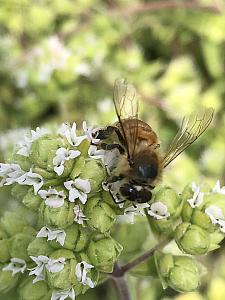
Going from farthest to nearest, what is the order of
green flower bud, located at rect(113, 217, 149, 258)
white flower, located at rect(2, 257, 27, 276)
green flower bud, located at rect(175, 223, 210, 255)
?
green flower bud, located at rect(113, 217, 149, 258), white flower, located at rect(2, 257, 27, 276), green flower bud, located at rect(175, 223, 210, 255)

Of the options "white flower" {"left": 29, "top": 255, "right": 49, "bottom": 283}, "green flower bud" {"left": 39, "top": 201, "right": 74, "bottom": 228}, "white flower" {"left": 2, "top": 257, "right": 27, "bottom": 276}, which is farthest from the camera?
"white flower" {"left": 2, "top": 257, "right": 27, "bottom": 276}

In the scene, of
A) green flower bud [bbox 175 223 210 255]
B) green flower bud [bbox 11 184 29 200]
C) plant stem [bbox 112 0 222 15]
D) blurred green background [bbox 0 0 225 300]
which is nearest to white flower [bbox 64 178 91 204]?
green flower bud [bbox 11 184 29 200]

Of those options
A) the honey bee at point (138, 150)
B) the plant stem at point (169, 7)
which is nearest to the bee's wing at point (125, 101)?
the honey bee at point (138, 150)

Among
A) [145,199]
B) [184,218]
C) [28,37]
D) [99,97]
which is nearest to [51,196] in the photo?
[145,199]

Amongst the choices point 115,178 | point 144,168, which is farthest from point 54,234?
point 144,168

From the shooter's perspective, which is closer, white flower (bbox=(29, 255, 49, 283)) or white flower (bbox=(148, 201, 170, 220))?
white flower (bbox=(29, 255, 49, 283))

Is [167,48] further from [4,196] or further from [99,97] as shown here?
[4,196]

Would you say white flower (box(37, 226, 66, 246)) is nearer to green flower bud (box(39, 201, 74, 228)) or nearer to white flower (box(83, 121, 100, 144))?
green flower bud (box(39, 201, 74, 228))
